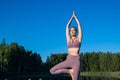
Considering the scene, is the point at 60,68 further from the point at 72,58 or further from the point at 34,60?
the point at 34,60

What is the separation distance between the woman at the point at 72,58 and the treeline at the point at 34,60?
6691 centimetres

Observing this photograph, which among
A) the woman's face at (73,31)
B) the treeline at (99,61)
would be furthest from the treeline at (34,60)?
the woman's face at (73,31)

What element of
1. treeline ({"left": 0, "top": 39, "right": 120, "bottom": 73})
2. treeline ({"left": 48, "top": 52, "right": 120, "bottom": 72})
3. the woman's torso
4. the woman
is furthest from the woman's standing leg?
treeline ({"left": 48, "top": 52, "right": 120, "bottom": 72})

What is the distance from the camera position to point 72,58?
34.2ft

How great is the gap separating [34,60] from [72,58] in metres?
99.3

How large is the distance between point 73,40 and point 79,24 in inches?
Answer: 19.1

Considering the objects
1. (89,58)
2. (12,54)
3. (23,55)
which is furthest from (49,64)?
(12,54)

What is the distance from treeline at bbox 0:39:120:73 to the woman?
66.9m

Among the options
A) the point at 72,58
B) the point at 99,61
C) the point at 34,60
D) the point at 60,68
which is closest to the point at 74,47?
the point at 72,58

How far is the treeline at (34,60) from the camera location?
85250 millimetres

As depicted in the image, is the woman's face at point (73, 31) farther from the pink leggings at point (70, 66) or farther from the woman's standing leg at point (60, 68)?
the woman's standing leg at point (60, 68)

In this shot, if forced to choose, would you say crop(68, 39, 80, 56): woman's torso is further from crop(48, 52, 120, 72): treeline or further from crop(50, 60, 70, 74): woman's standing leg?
crop(48, 52, 120, 72): treeline

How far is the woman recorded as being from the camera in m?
10.4

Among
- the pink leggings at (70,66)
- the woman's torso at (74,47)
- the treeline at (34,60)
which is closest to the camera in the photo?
the pink leggings at (70,66)
